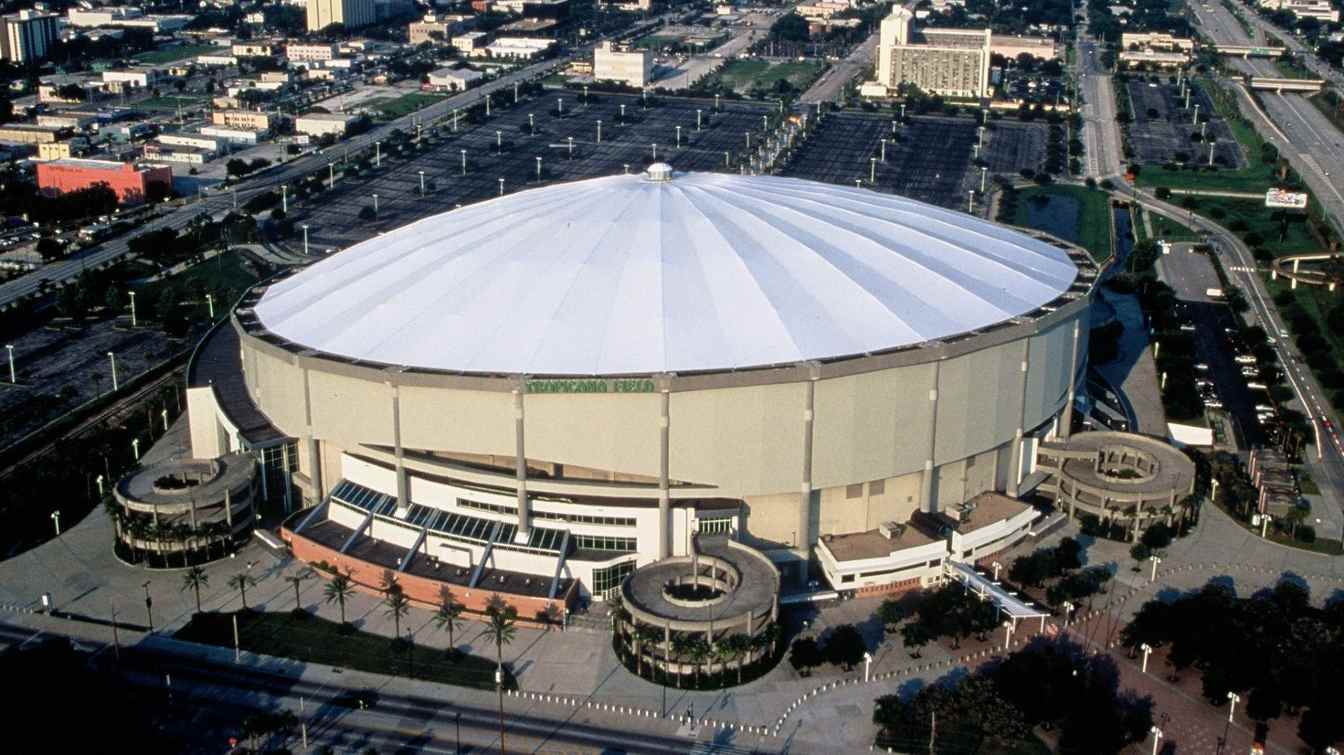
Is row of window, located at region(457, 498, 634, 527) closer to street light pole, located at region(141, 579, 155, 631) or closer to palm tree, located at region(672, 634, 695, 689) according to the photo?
palm tree, located at region(672, 634, 695, 689)

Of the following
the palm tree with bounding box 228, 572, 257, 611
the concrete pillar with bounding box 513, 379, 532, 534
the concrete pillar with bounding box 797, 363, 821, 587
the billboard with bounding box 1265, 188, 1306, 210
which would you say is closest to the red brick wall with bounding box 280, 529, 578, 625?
the palm tree with bounding box 228, 572, 257, 611

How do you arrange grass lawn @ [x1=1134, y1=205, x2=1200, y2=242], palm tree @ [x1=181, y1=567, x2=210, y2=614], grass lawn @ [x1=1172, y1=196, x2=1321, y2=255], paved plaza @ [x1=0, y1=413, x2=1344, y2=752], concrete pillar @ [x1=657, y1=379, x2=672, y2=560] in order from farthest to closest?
1. grass lawn @ [x1=1134, y1=205, x2=1200, y2=242]
2. grass lawn @ [x1=1172, y1=196, x2=1321, y2=255]
3. palm tree @ [x1=181, y1=567, x2=210, y2=614]
4. concrete pillar @ [x1=657, y1=379, x2=672, y2=560]
5. paved plaza @ [x1=0, y1=413, x2=1344, y2=752]

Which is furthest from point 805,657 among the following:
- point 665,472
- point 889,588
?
point 665,472

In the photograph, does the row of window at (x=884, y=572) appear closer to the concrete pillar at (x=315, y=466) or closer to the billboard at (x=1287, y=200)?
the concrete pillar at (x=315, y=466)

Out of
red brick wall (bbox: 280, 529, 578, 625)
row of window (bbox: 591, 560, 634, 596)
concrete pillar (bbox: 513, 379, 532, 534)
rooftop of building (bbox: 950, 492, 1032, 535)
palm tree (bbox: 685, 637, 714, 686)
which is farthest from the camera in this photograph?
rooftop of building (bbox: 950, 492, 1032, 535)

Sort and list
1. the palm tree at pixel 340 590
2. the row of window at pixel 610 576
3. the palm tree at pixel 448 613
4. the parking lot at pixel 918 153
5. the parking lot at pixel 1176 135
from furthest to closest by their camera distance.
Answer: the parking lot at pixel 1176 135 → the parking lot at pixel 918 153 → the row of window at pixel 610 576 → the palm tree at pixel 340 590 → the palm tree at pixel 448 613

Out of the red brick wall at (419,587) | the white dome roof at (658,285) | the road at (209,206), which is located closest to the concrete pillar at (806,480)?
the white dome roof at (658,285)
